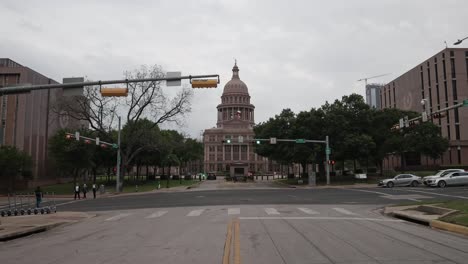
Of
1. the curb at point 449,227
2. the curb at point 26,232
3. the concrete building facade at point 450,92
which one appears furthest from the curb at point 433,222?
the concrete building facade at point 450,92

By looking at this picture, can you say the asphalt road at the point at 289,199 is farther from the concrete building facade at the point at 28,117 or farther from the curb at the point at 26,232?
the concrete building facade at the point at 28,117

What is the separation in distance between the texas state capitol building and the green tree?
365ft

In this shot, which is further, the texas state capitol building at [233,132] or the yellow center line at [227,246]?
the texas state capitol building at [233,132]

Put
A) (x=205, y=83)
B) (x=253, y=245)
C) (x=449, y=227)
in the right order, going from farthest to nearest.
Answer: (x=205, y=83) → (x=449, y=227) → (x=253, y=245)

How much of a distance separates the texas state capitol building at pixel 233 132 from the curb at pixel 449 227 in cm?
14709

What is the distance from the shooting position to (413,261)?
335 inches

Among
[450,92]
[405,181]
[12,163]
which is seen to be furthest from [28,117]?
[450,92]

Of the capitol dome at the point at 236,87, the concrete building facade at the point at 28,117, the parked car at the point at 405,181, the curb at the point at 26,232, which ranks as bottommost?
the curb at the point at 26,232

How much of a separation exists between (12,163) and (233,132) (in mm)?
116217

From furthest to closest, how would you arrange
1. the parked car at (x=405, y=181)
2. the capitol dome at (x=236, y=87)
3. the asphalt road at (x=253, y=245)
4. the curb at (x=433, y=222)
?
the capitol dome at (x=236, y=87), the parked car at (x=405, y=181), the curb at (x=433, y=222), the asphalt road at (x=253, y=245)

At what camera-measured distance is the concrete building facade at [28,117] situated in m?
58.4

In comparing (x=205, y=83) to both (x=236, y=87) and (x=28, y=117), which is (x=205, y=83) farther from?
(x=236, y=87)

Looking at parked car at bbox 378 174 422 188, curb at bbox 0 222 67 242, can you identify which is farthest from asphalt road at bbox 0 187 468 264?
parked car at bbox 378 174 422 188

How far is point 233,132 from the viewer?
540 ft
